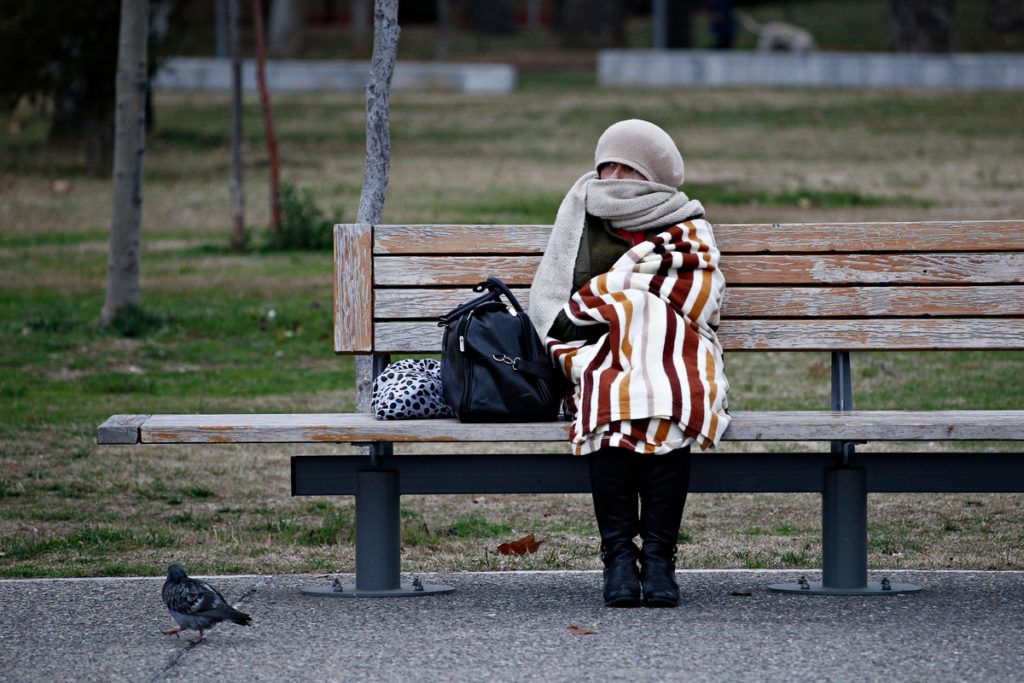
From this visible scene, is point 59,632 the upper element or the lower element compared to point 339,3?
lower

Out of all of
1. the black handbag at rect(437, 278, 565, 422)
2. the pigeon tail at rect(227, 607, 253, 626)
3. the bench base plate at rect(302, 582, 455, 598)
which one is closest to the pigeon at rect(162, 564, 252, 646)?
the pigeon tail at rect(227, 607, 253, 626)

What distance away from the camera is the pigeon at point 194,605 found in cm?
409

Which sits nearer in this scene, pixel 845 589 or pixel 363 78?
pixel 845 589

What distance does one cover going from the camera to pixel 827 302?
4.97 metres

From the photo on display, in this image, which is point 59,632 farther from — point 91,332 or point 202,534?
point 91,332

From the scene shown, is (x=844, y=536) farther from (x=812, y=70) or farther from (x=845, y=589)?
(x=812, y=70)

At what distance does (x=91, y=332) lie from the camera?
1007 cm

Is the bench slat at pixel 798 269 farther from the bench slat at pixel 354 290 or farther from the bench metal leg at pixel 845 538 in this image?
the bench metal leg at pixel 845 538

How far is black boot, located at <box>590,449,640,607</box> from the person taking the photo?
14.5ft

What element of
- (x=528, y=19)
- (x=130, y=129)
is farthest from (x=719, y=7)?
(x=130, y=129)

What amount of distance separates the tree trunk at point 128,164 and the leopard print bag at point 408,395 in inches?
214

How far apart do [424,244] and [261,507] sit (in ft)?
5.58

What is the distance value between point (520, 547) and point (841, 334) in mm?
1311

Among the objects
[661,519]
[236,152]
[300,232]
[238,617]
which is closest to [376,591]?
[238,617]
